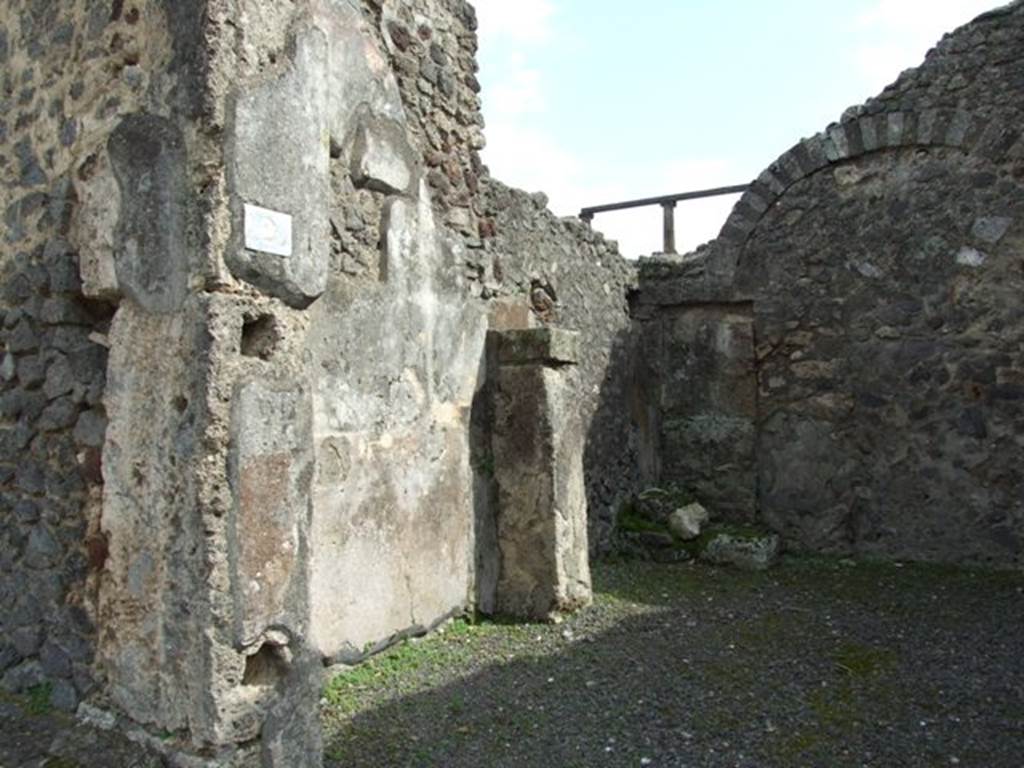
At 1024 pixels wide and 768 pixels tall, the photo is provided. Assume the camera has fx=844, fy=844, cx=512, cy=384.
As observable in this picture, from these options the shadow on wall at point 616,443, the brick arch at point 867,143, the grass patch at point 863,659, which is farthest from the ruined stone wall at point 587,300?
the grass patch at point 863,659

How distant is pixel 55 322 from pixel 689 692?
9.20 feet

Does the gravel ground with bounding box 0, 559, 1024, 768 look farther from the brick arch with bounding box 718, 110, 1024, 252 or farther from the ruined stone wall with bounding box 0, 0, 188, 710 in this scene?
the brick arch with bounding box 718, 110, 1024, 252

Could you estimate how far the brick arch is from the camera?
5.83 metres

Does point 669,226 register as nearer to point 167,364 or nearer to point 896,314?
point 896,314

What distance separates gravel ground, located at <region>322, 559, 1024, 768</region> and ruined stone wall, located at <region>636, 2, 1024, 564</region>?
3.26 feet

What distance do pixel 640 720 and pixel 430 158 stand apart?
284cm

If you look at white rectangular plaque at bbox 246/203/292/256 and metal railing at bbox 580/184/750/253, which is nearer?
white rectangular plaque at bbox 246/203/292/256

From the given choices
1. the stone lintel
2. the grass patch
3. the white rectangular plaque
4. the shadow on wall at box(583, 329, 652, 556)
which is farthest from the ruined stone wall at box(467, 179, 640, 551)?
the white rectangular plaque

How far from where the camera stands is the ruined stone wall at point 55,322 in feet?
8.01

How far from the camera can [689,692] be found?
3.58 meters

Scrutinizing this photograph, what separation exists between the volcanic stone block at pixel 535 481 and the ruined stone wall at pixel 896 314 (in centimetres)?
255

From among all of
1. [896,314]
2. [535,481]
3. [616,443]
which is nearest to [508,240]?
[535,481]

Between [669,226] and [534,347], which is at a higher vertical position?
[669,226]

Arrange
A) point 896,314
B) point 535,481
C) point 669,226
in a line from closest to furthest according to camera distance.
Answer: point 535,481 < point 896,314 < point 669,226
